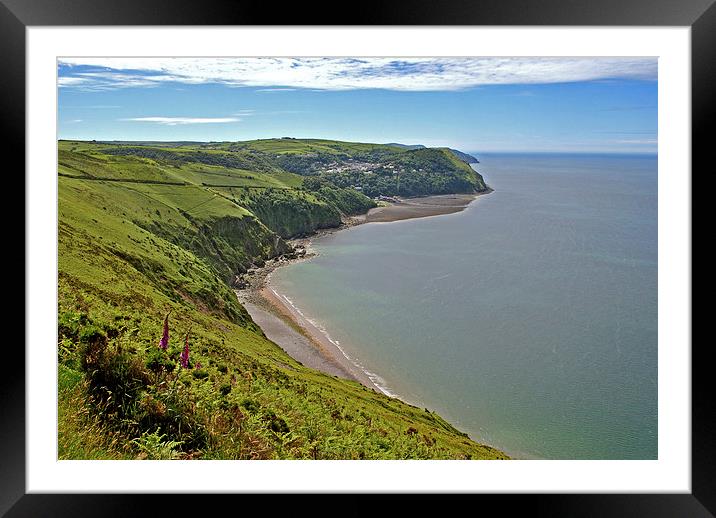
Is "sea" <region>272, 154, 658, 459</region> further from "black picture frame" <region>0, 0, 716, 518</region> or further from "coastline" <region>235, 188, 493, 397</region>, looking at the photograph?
"black picture frame" <region>0, 0, 716, 518</region>

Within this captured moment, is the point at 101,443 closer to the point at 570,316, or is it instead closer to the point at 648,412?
the point at 648,412

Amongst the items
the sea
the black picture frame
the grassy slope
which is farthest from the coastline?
the black picture frame

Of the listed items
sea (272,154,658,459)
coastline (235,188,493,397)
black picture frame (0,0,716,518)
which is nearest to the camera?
black picture frame (0,0,716,518)

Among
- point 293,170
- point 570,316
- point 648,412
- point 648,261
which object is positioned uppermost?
point 293,170
